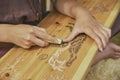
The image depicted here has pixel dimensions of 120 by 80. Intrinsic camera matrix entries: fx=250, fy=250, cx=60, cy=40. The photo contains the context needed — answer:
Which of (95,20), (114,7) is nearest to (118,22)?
(114,7)

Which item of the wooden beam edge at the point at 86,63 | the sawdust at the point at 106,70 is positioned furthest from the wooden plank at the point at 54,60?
the sawdust at the point at 106,70

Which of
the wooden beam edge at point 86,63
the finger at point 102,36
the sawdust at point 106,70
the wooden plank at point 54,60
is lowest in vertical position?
the sawdust at point 106,70

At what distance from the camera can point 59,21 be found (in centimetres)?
113

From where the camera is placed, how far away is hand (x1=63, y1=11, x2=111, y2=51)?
38.9 inches

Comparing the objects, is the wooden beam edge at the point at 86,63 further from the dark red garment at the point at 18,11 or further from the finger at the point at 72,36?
the dark red garment at the point at 18,11

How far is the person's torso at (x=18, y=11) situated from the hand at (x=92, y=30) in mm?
192

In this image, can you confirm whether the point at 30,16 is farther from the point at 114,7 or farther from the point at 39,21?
the point at 114,7

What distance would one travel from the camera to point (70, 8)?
3.79 ft

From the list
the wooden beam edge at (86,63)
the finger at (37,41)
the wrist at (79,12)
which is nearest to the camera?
the wooden beam edge at (86,63)

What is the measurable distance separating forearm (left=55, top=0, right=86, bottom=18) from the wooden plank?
6cm

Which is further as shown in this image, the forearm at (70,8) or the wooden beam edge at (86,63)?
the forearm at (70,8)

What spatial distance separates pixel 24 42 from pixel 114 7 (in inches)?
19.6

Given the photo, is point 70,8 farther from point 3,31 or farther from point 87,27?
point 3,31

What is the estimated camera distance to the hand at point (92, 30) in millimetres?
987
